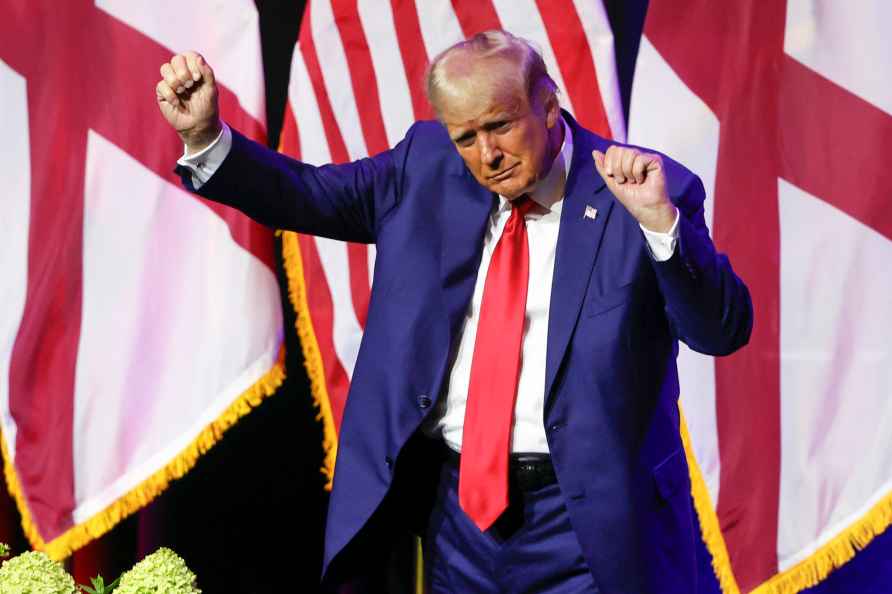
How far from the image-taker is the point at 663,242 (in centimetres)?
149

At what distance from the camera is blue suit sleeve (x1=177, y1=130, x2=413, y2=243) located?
1.70m

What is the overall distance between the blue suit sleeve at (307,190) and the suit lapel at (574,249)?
11.3 inches

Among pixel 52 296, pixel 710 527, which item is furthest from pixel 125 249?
pixel 710 527

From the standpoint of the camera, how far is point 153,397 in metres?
2.80

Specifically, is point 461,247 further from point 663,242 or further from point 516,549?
point 516,549

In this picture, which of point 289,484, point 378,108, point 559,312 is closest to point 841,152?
point 378,108

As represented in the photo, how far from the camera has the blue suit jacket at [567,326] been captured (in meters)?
1.62

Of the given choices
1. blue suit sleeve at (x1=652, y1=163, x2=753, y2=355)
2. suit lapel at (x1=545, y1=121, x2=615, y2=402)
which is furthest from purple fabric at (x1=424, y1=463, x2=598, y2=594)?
blue suit sleeve at (x1=652, y1=163, x2=753, y2=355)

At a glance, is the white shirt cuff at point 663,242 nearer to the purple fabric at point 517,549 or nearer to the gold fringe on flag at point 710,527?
Result: the purple fabric at point 517,549

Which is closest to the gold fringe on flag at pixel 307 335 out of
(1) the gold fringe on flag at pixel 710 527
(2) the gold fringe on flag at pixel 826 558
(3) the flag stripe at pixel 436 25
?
(3) the flag stripe at pixel 436 25

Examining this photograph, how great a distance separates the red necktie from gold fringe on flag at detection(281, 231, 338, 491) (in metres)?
1.13

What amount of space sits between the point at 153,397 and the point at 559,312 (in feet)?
4.79

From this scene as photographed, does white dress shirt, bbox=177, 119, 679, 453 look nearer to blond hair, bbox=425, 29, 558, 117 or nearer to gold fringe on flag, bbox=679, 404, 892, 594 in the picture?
blond hair, bbox=425, 29, 558, 117

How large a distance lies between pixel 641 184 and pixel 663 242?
80 mm
